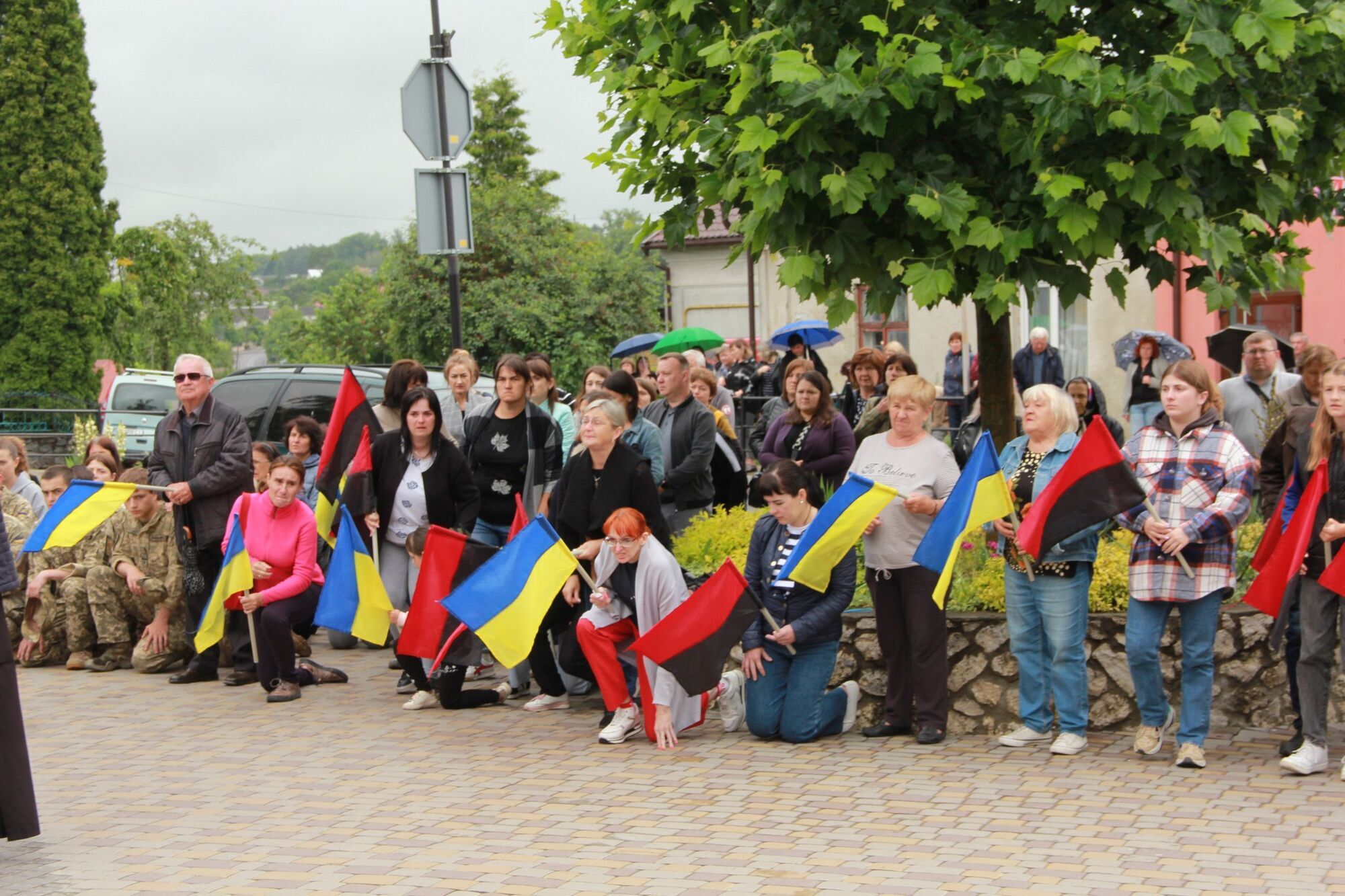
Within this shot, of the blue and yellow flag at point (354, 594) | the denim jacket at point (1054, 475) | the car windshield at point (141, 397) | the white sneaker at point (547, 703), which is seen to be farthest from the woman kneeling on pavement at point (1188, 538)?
the car windshield at point (141, 397)

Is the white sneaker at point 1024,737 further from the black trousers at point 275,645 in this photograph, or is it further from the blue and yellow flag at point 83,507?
the blue and yellow flag at point 83,507

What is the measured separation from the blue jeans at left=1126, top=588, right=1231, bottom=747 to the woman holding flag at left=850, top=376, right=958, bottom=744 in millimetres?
1013

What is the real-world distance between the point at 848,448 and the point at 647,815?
4.03 m

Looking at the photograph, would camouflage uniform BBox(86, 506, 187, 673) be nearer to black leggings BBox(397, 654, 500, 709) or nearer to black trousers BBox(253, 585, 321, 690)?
black trousers BBox(253, 585, 321, 690)

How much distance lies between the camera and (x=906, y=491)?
8.07m

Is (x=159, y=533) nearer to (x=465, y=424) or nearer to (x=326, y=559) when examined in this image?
(x=326, y=559)

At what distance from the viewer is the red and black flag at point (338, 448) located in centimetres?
1038

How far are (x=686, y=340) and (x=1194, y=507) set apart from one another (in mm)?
10743

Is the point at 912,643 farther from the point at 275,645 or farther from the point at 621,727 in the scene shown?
the point at 275,645

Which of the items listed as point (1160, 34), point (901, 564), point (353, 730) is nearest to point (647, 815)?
point (901, 564)

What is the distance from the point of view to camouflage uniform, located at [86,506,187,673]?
10.9m

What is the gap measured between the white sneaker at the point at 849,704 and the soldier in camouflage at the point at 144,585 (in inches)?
203

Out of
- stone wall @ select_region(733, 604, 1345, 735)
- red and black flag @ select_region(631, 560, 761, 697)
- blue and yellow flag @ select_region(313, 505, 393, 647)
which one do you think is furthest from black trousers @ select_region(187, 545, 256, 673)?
stone wall @ select_region(733, 604, 1345, 735)

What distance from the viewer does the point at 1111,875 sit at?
5719 mm
